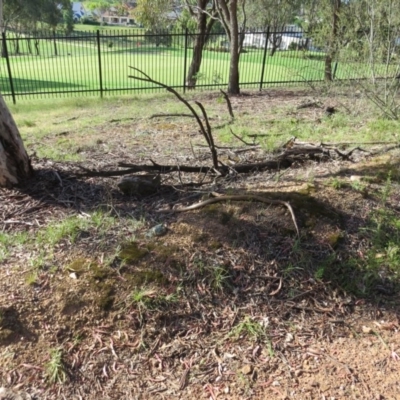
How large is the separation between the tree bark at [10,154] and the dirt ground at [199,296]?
131mm

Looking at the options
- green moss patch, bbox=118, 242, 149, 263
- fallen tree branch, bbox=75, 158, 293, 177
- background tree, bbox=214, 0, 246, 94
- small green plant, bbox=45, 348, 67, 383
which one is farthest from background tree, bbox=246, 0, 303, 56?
small green plant, bbox=45, 348, 67, 383

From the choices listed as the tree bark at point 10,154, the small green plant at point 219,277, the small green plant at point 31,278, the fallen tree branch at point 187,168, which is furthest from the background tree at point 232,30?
the small green plant at point 31,278

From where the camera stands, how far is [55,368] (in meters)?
2.10

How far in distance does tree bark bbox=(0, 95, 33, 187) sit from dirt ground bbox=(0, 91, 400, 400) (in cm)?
13

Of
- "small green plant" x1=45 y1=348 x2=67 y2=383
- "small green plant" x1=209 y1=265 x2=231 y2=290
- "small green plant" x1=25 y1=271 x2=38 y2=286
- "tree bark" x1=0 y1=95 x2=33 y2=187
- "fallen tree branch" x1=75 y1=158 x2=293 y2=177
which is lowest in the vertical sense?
"small green plant" x1=45 y1=348 x2=67 y2=383

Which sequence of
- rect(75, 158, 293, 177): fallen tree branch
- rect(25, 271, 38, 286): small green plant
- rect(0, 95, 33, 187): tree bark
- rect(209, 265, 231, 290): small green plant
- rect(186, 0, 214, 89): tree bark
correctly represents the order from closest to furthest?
rect(25, 271, 38, 286): small green plant < rect(209, 265, 231, 290): small green plant < rect(0, 95, 33, 187): tree bark < rect(75, 158, 293, 177): fallen tree branch < rect(186, 0, 214, 89): tree bark

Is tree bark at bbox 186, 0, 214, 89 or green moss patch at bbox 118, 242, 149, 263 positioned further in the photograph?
tree bark at bbox 186, 0, 214, 89

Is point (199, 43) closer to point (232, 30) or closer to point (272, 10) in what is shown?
point (232, 30)

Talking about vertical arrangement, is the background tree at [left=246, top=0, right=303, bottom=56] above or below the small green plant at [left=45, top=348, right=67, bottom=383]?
above

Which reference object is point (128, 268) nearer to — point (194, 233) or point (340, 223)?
point (194, 233)

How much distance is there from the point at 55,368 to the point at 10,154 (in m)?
1.89

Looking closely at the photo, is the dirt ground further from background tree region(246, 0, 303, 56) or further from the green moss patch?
background tree region(246, 0, 303, 56)

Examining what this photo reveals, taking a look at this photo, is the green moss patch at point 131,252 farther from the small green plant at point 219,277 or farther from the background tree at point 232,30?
the background tree at point 232,30

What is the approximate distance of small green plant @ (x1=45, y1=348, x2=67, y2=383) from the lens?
6.80 feet
